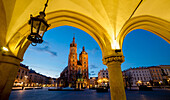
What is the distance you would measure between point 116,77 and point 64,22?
4314 mm

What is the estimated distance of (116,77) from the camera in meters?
3.49

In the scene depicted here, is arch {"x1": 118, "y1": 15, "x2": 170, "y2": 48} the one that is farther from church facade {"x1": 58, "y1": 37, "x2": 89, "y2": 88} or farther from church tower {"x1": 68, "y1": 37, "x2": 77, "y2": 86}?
church tower {"x1": 68, "y1": 37, "x2": 77, "y2": 86}

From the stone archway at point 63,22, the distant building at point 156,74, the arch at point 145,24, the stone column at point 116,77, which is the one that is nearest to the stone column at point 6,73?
the stone archway at point 63,22

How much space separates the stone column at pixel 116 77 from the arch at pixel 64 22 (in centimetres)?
70

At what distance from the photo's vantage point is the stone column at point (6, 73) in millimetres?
3213

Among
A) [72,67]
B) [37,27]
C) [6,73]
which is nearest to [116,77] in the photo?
[37,27]

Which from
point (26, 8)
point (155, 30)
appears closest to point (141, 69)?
point (155, 30)

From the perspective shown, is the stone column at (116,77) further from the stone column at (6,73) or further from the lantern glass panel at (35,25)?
the stone column at (6,73)

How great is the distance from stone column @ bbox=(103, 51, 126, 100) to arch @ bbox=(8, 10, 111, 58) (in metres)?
0.70

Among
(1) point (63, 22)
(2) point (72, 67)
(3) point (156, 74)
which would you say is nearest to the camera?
(1) point (63, 22)

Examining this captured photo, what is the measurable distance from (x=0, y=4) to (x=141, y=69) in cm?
5934

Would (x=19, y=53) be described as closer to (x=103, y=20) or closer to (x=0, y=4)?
(x=0, y=4)

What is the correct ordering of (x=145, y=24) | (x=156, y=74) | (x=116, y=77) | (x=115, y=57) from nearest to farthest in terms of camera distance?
(x=116, y=77)
(x=115, y=57)
(x=145, y=24)
(x=156, y=74)

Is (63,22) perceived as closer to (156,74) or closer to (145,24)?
(145,24)
